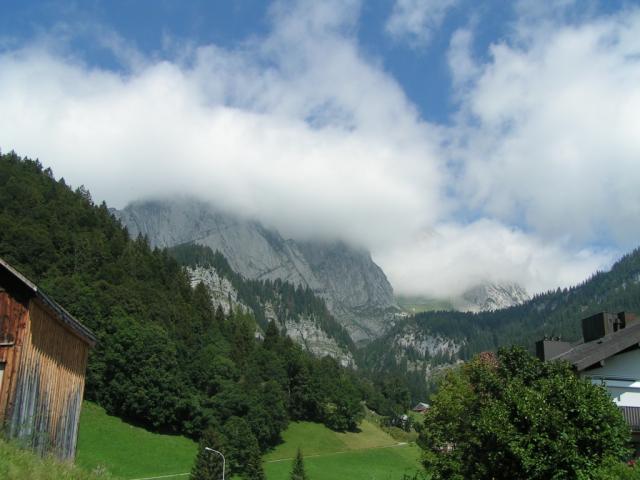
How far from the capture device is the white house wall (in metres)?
28.3

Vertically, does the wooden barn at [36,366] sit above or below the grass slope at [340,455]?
above

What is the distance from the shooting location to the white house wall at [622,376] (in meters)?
28.3

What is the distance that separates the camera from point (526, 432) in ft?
62.6

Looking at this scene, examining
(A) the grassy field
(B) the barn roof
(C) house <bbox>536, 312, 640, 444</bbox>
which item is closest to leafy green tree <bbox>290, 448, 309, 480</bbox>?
(A) the grassy field

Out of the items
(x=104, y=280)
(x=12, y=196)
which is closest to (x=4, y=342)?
(x=104, y=280)

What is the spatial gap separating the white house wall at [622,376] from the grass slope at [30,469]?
23.4 metres

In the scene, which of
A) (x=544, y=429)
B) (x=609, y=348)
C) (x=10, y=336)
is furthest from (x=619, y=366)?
(x=10, y=336)

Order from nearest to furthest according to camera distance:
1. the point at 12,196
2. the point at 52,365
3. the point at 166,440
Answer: the point at 52,365, the point at 166,440, the point at 12,196

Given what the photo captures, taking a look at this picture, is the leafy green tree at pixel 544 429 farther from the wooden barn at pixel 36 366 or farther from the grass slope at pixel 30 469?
the wooden barn at pixel 36 366

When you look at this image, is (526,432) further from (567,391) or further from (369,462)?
(369,462)

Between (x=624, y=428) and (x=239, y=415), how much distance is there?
85.2m

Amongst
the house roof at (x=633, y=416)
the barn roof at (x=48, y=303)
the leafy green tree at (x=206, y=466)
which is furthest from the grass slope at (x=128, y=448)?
the house roof at (x=633, y=416)

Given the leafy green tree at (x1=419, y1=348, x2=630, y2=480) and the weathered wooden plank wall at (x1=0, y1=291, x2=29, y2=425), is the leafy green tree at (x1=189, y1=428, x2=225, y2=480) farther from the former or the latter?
the leafy green tree at (x1=419, y1=348, x2=630, y2=480)

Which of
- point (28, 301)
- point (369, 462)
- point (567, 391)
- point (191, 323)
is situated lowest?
point (369, 462)
